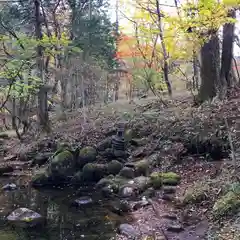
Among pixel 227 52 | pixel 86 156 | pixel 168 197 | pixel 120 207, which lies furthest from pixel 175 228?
pixel 227 52

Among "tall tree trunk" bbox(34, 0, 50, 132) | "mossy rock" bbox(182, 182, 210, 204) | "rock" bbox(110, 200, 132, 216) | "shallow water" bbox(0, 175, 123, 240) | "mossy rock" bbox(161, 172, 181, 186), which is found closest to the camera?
"shallow water" bbox(0, 175, 123, 240)

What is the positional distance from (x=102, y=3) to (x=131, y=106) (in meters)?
7.21

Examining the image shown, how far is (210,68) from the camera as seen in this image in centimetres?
1286

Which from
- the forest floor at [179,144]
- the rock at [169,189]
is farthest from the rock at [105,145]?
the rock at [169,189]

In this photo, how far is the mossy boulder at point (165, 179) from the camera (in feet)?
30.5

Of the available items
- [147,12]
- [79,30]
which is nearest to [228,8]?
[147,12]

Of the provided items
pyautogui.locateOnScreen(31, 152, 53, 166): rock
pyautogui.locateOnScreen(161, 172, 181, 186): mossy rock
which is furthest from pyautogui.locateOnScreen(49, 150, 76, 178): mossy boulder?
pyautogui.locateOnScreen(161, 172, 181, 186): mossy rock

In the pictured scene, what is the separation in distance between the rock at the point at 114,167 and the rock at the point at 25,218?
364 cm

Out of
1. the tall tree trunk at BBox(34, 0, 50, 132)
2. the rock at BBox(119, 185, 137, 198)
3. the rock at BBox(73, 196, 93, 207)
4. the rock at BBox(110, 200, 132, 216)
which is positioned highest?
the tall tree trunk at BBox(34, 0, 50, 132)

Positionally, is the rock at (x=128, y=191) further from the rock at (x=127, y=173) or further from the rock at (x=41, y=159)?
the rock at (x=41, y=159)

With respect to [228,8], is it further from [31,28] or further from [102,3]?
[31,28]

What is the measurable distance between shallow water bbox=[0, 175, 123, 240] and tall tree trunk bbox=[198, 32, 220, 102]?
578 cm

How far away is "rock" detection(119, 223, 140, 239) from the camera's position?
22.4 ft

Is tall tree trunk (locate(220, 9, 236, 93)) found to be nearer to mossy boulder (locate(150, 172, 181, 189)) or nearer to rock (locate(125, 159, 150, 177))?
rock (locate(125, 159, 150, 177))
